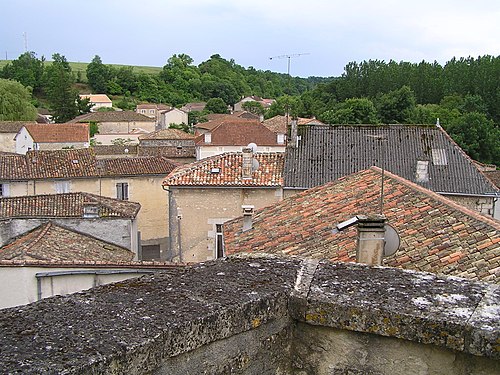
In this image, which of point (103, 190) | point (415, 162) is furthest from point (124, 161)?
point (415, 162)

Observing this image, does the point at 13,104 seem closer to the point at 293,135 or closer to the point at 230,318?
the point at 293,135

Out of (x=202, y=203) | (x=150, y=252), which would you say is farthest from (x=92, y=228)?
(x=150, y=252)

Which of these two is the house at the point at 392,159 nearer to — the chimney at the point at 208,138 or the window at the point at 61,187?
the window at the point at 61,187

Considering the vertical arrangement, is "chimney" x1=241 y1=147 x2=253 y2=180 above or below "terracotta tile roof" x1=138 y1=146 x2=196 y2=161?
above

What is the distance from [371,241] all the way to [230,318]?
4.02 m

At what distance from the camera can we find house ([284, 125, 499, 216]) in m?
18.5

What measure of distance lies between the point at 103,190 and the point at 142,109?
61707 millimetres

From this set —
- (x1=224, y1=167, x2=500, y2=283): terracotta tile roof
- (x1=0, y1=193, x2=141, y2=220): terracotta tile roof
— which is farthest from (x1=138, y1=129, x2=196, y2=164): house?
(x1=224, y1=167, x2=500, y2=283): terracotta tile roof

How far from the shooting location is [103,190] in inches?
1104

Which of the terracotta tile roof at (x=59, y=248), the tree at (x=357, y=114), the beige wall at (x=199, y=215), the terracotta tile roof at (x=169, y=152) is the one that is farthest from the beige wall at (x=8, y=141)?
the beige wall at (x=199, y=215)

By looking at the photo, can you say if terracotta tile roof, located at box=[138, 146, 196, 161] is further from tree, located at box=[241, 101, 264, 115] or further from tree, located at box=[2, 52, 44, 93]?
tree, located at box=[2, 52, 44, 93]

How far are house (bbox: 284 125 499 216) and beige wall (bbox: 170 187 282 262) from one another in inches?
87.8

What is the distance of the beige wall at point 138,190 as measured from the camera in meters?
26.4

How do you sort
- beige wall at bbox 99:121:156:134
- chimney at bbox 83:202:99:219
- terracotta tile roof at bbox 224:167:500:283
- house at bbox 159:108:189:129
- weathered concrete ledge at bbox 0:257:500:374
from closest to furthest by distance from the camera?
1. weathered concrete ledge at bbox 0:257:500:374
2. terracotta tile roof at bbox 224:167:500:283
3. chimney at bbox 83:202:99:219
4. beige wall at bbox 99:121:156:134
5. house at bbox 159:108:189:129
